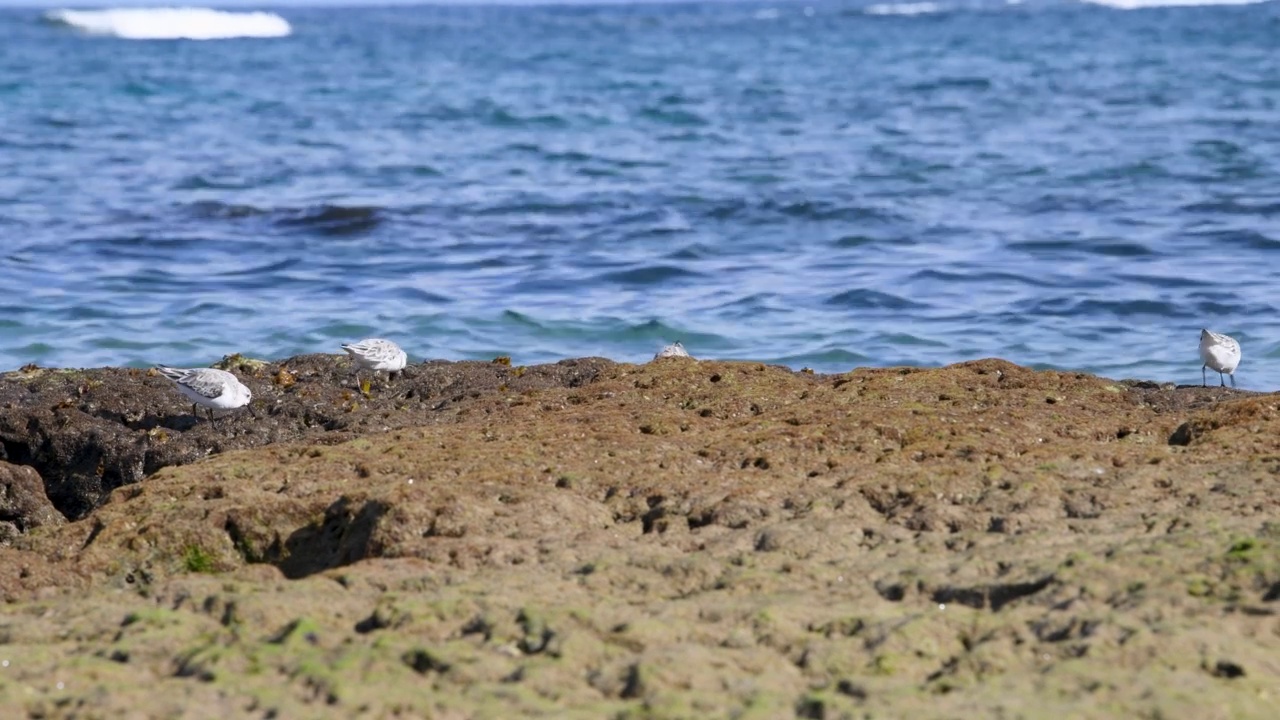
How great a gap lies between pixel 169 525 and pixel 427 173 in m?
16.4

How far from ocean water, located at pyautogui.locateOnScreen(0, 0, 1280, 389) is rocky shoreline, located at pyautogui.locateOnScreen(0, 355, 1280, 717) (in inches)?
198

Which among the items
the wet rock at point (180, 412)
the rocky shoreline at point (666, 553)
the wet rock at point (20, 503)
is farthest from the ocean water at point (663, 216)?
the wet rock at point (20, 503)

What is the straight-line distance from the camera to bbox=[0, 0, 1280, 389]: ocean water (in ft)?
40.1

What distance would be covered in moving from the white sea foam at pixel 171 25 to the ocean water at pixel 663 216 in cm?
3566

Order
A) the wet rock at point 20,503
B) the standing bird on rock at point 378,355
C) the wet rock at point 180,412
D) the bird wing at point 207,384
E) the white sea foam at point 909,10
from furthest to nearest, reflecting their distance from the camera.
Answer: the white sea foam at point 909,10
the standing bird on rock at point 378,355
the bird wing at point 207,384
the wet rock at point 180,412
the wet rock at point 20,503

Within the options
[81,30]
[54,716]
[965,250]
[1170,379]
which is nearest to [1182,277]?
[965,250]

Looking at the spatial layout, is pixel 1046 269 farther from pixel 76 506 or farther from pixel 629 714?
pixel 629 714

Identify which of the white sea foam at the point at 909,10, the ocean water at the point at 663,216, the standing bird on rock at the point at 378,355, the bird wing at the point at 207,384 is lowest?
the white sea foam at the point at 909,10

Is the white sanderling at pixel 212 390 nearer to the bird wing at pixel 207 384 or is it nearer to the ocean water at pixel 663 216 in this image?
the bird wing at pixel 207 384

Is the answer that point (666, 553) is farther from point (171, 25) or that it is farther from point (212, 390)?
point (171, 25)

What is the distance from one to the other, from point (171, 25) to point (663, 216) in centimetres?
6355

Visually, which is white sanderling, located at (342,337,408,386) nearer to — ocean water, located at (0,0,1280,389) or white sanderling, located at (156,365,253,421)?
white sanderling, located at (156,365,253,421)

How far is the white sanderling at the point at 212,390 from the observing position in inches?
266

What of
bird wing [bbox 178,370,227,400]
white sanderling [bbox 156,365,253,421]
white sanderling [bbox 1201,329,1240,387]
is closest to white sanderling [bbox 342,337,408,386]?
white sanderling [bbox 156,365,253,421]
